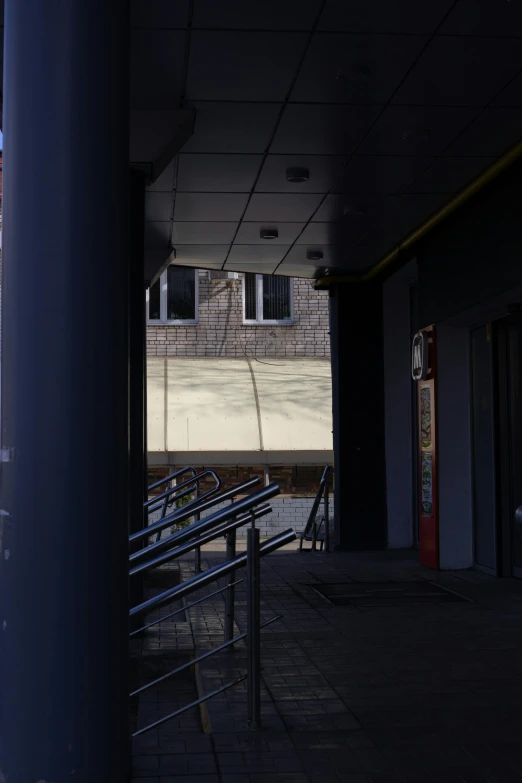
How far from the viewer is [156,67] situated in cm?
605

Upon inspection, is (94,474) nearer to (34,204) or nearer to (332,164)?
(34,204)

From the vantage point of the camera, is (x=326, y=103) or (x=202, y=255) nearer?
(x=326, y=103)

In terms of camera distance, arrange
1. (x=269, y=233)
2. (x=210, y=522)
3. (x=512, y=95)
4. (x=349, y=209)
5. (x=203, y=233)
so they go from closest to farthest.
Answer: (x=210, y=522) → (x=512, y=95) → (x=349, y=209) → (x=269, y=233) → (x=203, y=233)

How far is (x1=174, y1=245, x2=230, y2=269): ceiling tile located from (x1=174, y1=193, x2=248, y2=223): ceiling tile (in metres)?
1.38

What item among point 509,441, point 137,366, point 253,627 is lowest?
point 253,627

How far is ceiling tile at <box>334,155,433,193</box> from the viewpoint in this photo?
803 cm

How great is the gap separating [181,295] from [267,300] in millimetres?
1818

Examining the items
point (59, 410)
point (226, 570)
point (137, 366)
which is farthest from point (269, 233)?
point (59, 410)

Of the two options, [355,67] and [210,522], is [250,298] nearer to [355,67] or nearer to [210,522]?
[355,67]

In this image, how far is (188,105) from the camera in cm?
673

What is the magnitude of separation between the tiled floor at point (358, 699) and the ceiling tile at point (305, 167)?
371cm

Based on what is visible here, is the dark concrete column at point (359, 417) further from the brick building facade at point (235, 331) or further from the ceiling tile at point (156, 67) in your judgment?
the brick building facade at point (235, 331)

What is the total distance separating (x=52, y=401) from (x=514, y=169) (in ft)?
19.8

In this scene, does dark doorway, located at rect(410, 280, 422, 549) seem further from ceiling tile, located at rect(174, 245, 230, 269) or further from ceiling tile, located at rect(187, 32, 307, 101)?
ceiling tile, located at rect(187, 32, 307, 101)
